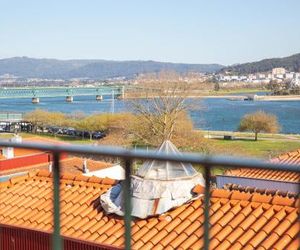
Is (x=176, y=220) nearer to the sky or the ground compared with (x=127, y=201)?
nearer to the ground

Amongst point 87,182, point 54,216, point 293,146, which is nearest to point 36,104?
point 293,146

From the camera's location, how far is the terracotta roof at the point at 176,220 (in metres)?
6.77

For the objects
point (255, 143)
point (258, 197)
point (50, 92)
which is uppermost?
point (258, 197)

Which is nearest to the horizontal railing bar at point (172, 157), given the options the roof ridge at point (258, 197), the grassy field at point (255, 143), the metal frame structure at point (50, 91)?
the roof ridge at point (258, 197)

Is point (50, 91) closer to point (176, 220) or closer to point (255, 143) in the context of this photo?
point (255, 143)

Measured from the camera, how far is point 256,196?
8047 millimetres

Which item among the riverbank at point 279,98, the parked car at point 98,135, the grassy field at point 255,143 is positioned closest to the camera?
the grassy field at point 255,143

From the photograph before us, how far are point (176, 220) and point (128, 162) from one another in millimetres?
6227

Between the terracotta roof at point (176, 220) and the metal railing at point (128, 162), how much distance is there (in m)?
3.96

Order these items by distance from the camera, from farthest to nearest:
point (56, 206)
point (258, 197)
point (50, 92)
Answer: point (50, 92)
point (258, 197)
point (56, 206)

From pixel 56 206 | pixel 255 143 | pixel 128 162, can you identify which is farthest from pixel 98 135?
pixel 128 162

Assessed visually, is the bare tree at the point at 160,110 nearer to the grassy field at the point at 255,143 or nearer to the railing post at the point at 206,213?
the grassy field at the point at 255,143

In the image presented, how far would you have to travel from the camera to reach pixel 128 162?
184cm

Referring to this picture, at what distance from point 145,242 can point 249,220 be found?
155 cm
